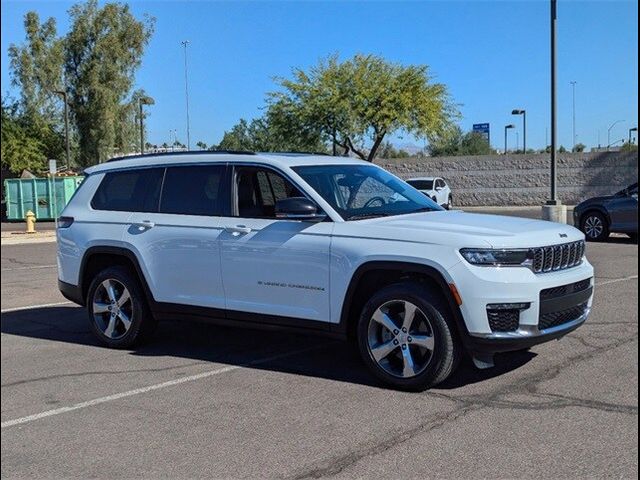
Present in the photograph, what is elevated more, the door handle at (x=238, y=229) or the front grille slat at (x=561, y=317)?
the door handle at (x=238, y=229)

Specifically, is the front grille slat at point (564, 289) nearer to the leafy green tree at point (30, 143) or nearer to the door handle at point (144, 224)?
the door handle at point (144, 224)

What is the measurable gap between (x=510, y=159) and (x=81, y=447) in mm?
37944

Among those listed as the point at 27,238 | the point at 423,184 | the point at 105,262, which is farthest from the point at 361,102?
the point at 105,262

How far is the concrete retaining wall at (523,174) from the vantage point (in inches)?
1463

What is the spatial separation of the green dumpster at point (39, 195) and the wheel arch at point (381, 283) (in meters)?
29.7

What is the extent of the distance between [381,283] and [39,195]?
102 ft

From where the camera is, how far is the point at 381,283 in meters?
5.95

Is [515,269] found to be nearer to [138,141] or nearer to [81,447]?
[81,447]

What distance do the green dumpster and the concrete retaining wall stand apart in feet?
61.3

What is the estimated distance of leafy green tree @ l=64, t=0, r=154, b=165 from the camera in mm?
40406

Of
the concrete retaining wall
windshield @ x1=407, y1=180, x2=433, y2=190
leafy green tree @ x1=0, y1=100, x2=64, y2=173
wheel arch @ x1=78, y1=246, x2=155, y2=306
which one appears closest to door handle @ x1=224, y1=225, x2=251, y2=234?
wheel arch @ x1=78, y1=246, x2=155, y2=306

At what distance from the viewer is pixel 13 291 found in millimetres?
11320

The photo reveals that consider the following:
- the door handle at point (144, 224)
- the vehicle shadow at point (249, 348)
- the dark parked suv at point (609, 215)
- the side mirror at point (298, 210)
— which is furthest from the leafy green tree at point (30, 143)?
the side mirror at point (298, 210)

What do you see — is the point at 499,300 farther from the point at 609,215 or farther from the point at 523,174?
the point at 523,174
